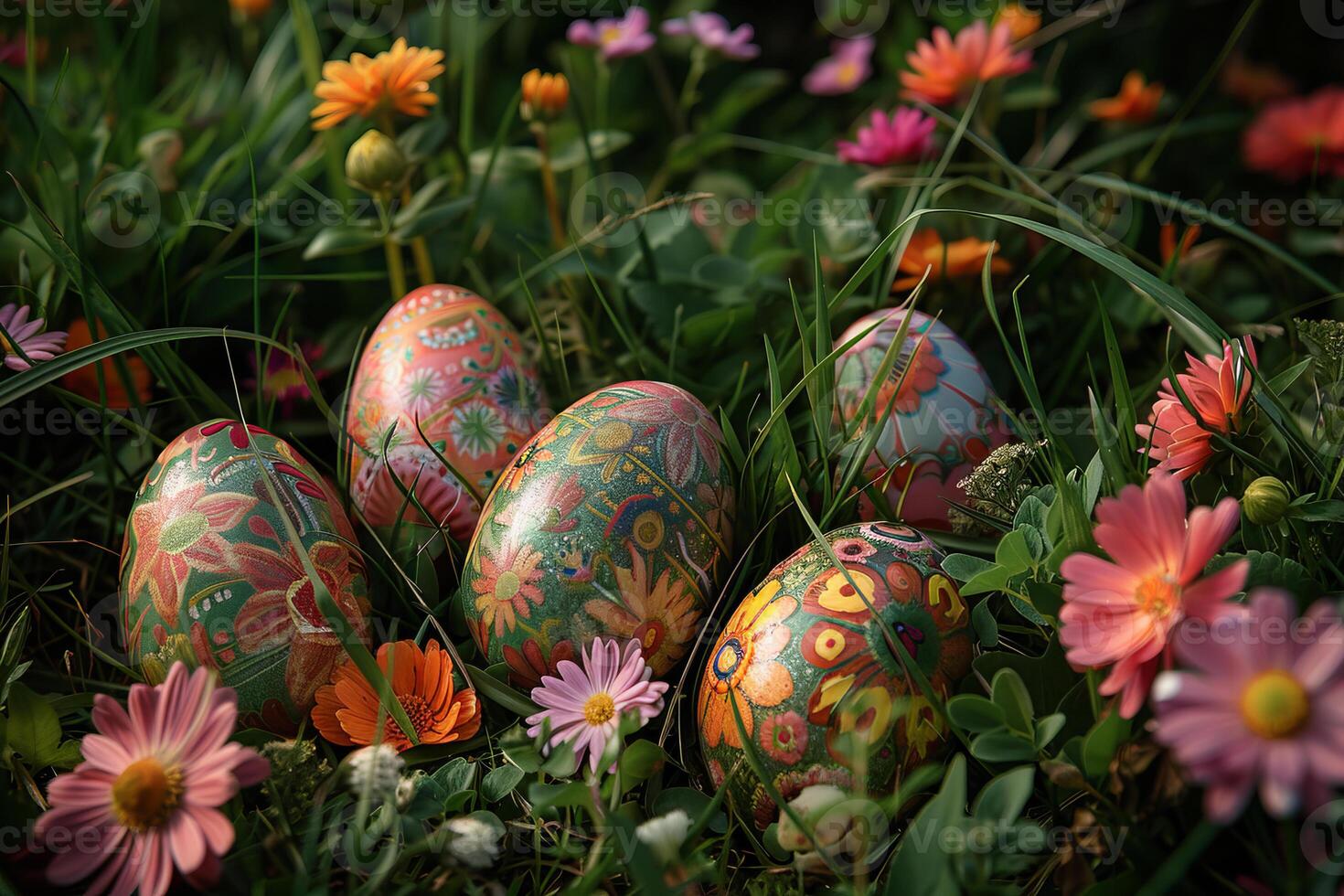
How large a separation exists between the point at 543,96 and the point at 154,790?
1018mm

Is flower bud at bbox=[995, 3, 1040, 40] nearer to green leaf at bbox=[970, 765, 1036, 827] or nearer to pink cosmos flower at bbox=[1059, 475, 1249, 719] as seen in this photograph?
pink cosmos flower at bbox=[1059, 475, 1249, 719]

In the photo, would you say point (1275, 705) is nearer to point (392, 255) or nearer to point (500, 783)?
point (500, 783)

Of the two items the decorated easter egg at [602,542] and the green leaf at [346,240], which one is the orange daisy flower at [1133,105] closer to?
the decorated easter egg at [602,542]

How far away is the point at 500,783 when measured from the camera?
89 centimetres

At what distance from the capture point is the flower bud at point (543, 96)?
1387 mm

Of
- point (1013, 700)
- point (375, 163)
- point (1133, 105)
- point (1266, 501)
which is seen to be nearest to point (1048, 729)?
point (1013, 700)

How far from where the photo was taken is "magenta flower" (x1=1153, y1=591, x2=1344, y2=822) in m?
0.57

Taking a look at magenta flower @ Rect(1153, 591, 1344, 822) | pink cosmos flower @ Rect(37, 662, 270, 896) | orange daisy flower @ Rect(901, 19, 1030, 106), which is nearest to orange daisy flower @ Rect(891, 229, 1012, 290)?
orange daisy flower @ Rect(901, 19, 1030, 106)

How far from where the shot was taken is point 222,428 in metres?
0.99

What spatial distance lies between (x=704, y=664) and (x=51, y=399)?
90 cm

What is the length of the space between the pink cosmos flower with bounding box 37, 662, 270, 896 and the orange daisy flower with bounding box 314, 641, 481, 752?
170 mm

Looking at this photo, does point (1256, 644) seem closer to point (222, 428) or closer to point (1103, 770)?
point (1103, 770)

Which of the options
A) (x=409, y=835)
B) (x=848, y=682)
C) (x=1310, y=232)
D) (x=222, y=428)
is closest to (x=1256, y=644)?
(x=848, y=682)

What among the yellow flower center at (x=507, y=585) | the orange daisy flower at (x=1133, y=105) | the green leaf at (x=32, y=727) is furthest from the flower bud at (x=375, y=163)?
the orange daisy flower at (x=1133, y=105)
